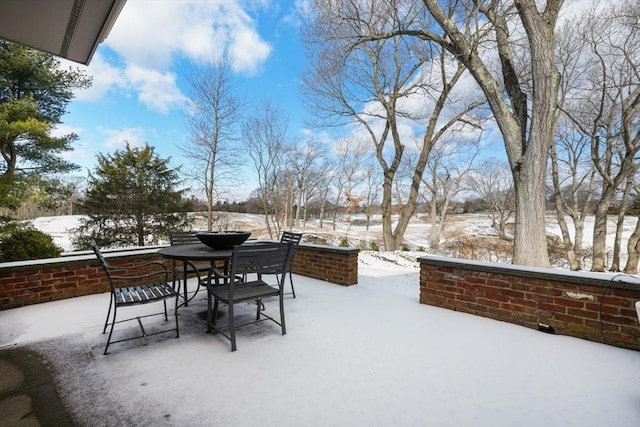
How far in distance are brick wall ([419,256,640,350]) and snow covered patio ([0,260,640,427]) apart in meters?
0.12

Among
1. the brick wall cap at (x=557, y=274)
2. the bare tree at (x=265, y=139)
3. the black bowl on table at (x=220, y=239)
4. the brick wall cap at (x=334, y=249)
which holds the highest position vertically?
the bare tree at (x=265, y=139)

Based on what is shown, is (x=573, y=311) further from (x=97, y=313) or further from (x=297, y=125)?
(x=297, y=125)

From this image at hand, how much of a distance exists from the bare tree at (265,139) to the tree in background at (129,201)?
4.53 meters

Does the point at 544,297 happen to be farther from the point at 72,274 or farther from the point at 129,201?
the point at 129,201

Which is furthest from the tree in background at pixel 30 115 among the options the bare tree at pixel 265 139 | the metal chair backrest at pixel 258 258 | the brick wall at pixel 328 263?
the bare tree at pixel 265 139

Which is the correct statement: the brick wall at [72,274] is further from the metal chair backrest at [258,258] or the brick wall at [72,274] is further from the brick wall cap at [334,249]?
the metal chair backrest at [258,258]

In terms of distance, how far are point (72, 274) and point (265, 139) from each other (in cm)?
1129

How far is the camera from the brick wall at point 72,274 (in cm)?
310

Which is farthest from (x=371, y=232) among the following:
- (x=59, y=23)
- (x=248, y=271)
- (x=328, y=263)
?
(x=59, y=23)

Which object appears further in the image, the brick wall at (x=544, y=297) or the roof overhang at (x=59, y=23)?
the brick wall at (x=544, y=297)

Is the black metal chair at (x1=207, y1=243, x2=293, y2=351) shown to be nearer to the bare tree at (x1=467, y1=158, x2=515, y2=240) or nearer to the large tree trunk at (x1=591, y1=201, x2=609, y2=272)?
the large tree trunk at (x1=591, y1=201, x2=609, y2=272)

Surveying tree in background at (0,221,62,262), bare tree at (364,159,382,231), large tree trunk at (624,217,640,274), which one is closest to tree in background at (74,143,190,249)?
tree in background at (0,221,62,262)

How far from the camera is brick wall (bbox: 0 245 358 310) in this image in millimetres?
3102

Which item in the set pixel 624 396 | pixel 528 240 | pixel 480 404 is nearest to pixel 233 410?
pixel 480 404
